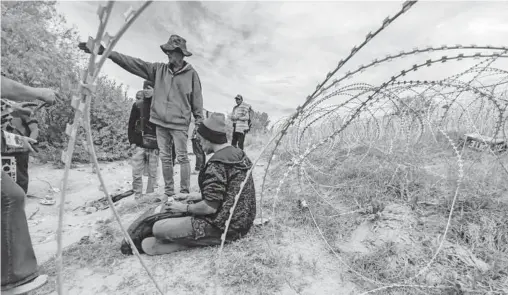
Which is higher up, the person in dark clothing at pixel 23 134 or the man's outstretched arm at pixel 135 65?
the man's outstretched arm at pixel 135 65

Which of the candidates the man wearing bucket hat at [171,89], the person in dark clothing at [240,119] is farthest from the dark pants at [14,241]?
the person in dark clothing at [240,119]

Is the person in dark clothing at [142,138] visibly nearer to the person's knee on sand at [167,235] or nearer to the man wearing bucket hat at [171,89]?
the man wearing bucket hat at [171,89]

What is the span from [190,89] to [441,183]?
3.89m

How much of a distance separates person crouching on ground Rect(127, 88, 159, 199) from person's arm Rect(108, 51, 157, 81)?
0.43 meters

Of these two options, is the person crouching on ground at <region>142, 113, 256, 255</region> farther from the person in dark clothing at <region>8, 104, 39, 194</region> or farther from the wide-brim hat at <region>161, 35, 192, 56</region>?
the person in dark clothing at <region>8, 104, 39, 194</region>

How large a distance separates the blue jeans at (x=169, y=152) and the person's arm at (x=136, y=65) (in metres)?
0.82

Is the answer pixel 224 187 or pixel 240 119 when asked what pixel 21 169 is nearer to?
pixel 224 187

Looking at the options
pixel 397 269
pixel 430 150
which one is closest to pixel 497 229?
pixel 397 269

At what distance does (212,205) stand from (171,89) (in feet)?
6.84

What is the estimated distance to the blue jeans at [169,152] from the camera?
4.06m

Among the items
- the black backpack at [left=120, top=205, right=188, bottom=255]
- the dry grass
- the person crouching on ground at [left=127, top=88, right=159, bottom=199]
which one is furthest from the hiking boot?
the dry grass

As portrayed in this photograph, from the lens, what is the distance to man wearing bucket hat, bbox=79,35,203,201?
3900 millimetres

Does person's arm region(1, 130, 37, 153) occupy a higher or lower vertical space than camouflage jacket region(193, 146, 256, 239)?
higher

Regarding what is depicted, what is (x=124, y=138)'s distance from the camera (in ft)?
29.5
